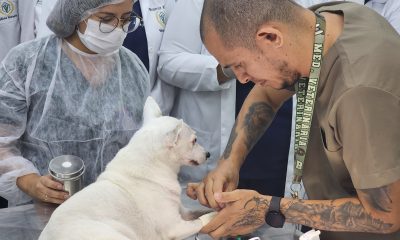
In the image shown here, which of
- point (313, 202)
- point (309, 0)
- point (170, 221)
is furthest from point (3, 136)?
point (309, 0)

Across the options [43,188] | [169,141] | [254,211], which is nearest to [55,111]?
[43,188]

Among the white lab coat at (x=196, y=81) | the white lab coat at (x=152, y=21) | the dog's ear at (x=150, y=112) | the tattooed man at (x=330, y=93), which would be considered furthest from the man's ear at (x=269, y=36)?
the white lab coat at (x=152, y=21)

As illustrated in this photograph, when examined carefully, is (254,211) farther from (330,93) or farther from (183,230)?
(330,93)

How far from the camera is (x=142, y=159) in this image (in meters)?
1.53

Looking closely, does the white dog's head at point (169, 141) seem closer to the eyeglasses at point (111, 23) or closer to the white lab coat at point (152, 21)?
the eyeglasses at point (111, 23)

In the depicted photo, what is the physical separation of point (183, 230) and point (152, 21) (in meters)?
1.42

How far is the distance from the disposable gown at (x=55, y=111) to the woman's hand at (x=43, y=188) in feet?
0.12

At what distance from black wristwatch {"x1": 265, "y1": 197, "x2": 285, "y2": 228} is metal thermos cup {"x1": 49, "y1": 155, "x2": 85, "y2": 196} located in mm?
625

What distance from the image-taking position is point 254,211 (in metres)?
1.36

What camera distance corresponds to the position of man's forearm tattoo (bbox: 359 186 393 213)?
3.76ft

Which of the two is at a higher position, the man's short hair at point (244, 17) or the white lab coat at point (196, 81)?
the man's short hair at point (244, 17)

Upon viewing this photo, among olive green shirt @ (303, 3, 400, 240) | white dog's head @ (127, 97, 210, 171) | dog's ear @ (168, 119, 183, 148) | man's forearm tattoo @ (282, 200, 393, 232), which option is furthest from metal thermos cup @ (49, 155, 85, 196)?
olive green shirt @ (303, 3, 400, 240)

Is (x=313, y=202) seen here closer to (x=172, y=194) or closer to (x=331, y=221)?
(x=331, y=221)

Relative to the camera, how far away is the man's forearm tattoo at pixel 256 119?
1.66 metres
